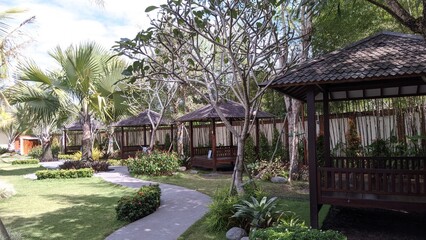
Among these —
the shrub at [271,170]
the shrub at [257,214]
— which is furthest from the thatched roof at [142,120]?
the shrub at [257,214]

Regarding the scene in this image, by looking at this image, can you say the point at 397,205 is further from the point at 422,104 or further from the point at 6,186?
the point at 6,186

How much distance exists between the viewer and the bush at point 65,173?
50.0 feet

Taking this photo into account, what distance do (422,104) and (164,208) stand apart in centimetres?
798

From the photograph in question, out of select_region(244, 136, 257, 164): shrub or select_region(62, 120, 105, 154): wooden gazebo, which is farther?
select_region(62, 120, 105, 154): wooden gazebo

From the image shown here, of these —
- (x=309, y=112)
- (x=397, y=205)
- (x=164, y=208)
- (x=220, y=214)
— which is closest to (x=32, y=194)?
(x=164, y=208)

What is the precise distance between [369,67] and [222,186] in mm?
6679

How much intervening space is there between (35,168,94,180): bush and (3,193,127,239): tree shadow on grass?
6214 mm

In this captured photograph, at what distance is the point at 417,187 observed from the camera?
5926 mm

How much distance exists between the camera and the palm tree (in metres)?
15.0

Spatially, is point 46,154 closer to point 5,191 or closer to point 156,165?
point 156,165

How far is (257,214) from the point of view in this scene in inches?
238

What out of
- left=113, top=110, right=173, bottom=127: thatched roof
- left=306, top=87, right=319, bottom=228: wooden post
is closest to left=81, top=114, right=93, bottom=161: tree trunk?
left=113, top=110, right=173, bottom=127: thatched roof

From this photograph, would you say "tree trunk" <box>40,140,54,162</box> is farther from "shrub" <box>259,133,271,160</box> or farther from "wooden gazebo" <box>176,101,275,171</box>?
"shrub" <box>259,133,271,160</box>

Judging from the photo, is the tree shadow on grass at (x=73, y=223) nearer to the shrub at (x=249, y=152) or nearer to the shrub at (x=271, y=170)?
the shrub at (x=271, y=170)
